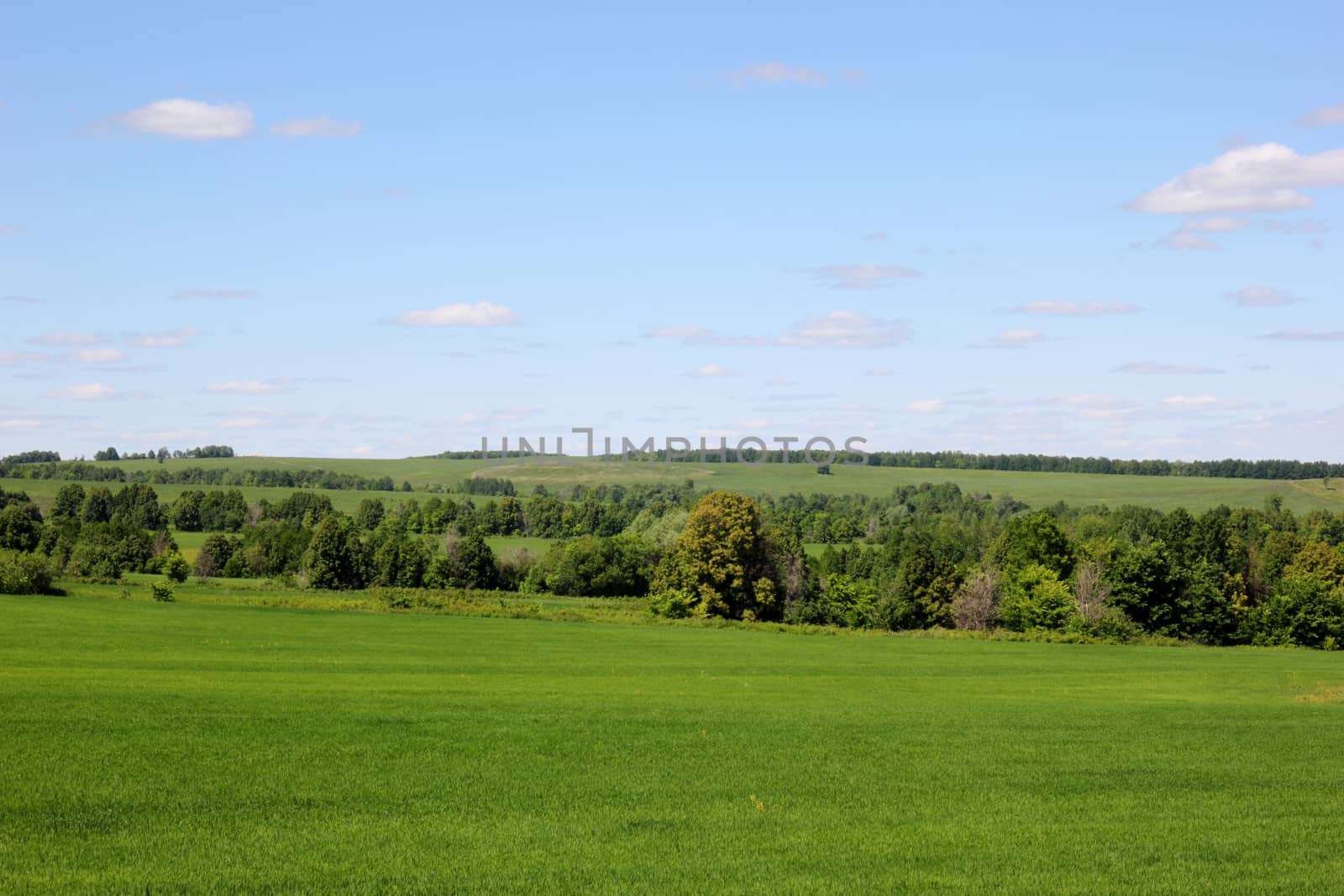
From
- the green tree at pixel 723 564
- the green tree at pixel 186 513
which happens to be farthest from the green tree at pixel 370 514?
the green tree at pixel 723 564

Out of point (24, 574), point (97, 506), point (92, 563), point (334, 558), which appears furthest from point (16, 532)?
point (24, 574)

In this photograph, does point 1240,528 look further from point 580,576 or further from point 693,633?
point 693,633

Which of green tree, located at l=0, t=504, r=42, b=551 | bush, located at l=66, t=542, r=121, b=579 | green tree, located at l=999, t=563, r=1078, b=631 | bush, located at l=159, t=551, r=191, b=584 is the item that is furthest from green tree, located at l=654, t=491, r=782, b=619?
green tree, located at l=0, t=504, r=42, b=551

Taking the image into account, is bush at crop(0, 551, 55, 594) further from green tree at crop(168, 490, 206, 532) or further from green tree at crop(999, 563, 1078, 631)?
green tree at crop(168, 490, 206, 532)

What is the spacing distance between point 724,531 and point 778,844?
7029 cm

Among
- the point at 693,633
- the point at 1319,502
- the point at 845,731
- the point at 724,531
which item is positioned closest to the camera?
the point at 845,731

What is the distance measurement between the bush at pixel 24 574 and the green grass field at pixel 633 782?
3316 cm

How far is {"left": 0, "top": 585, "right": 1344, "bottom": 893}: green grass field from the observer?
1552 cm

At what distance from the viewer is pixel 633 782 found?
21.4m

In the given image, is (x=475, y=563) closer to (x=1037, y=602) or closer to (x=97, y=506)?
(x=1037, y=602)

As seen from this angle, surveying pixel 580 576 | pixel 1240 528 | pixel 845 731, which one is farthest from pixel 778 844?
pixel 1240 528

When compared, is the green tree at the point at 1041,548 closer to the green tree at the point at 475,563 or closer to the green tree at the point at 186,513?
the green tree at the point at 475,563

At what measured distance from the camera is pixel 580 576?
113 metres

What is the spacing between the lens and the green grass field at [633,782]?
611 inches
